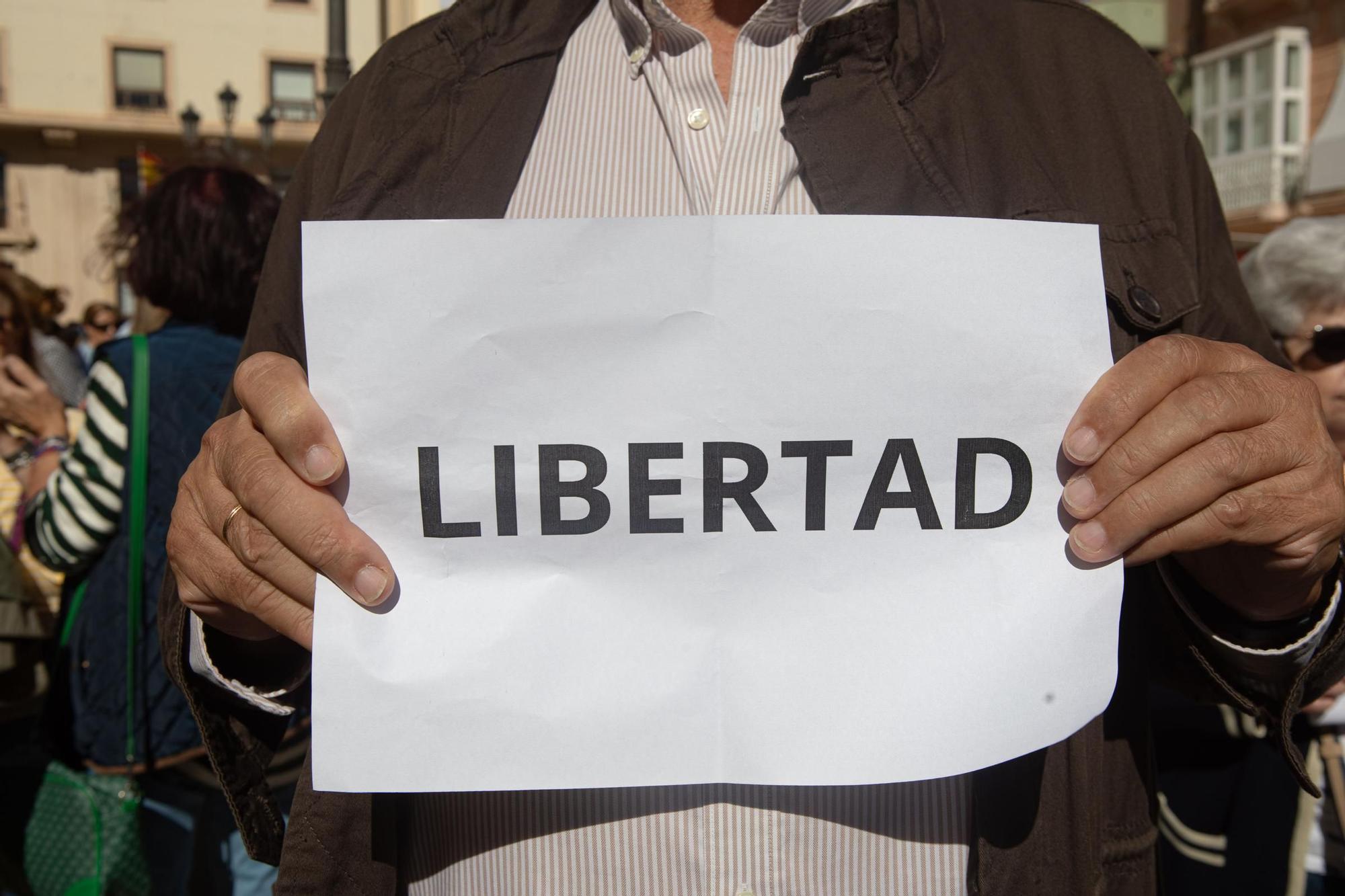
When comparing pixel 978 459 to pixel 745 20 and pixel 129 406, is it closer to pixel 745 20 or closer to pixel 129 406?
pixel 745 20

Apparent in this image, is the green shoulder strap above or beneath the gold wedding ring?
beneath

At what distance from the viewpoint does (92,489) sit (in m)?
2.35

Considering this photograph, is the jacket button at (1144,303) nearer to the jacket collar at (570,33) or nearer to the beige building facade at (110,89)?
the jacket collar at (570,33)

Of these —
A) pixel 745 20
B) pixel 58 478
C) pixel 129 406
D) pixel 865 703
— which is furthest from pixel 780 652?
pixel 58 478

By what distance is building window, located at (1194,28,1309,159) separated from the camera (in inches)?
594

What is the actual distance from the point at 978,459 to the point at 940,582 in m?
0.13

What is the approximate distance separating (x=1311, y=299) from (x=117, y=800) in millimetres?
2917

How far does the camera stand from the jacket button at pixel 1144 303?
115cm

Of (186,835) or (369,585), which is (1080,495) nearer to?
(369,585)

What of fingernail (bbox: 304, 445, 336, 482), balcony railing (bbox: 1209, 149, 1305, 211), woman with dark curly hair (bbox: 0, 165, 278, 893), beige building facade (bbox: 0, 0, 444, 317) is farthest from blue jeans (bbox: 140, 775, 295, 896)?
beige building facade (bbox: 0, 0, 444, 317)

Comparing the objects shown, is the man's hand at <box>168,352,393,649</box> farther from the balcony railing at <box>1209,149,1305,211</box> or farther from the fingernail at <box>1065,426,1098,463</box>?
the balcony railing at <box>1209,149,1305,211</box>

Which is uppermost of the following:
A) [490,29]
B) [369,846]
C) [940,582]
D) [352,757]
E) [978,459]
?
[490,29]

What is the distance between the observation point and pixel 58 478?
2.42 m

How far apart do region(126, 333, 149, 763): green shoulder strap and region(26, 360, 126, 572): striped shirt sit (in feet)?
0.10
